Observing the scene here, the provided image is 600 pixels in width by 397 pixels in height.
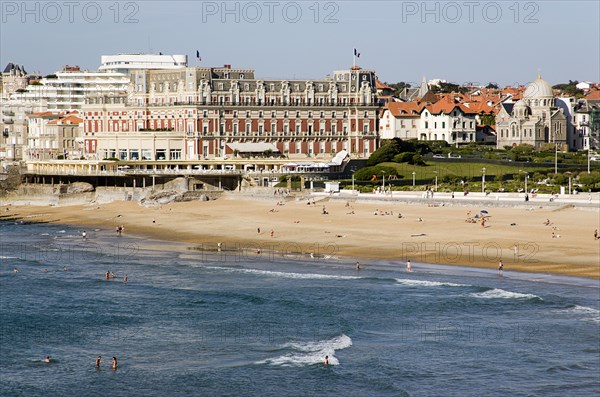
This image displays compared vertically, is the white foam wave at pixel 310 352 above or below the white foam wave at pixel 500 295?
below

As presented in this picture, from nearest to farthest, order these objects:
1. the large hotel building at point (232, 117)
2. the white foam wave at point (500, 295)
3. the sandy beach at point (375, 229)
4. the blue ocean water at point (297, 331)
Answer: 1. the blue ocean water at point (297, 331)
2. the white foam wave at point (500, 295)
3. the sandy beach at point (375, 229)
4. the large hotel building at point (232, 117)

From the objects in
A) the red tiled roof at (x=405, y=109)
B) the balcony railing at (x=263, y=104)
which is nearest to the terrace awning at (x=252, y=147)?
the balcony railing at (x=263, y=104)

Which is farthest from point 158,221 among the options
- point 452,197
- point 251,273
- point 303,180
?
point 251,273

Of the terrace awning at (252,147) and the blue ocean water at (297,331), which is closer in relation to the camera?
the blue ocean water at (297,331)

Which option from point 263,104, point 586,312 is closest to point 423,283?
point 586,312

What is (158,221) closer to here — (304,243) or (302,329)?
(304,243)

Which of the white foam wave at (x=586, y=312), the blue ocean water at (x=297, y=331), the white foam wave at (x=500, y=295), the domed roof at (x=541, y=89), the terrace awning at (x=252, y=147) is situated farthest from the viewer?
the domed roof at (x=541, y=89)

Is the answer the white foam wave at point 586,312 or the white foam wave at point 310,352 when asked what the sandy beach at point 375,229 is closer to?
the white foam wave at point 586,312
